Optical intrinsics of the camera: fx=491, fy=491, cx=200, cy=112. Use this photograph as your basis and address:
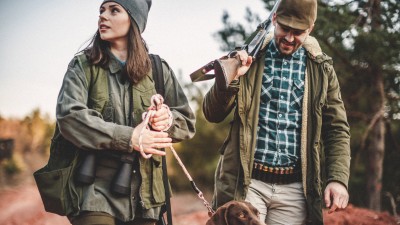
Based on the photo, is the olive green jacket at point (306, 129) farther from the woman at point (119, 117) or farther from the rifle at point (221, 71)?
the woman at point (119, 117)

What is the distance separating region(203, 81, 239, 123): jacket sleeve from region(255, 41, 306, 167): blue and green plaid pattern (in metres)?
0.23

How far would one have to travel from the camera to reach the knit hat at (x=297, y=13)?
3.30 m

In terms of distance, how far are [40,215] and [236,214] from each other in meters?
8.27

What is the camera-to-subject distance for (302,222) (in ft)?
11.1

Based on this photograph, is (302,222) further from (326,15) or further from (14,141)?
(14,141)

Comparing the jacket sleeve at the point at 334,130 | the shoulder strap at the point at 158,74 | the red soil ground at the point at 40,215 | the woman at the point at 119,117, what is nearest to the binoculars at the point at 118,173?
the woman at the point at 119,117

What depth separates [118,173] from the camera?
105 inches

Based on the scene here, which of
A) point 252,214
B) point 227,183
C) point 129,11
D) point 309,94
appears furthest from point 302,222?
point 129,11

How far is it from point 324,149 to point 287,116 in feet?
1.65

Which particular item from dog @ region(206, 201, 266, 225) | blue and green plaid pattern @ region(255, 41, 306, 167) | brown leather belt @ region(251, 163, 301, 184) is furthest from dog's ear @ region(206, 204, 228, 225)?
blue and green plaid pattern @ region(255, 41, 306, 167)

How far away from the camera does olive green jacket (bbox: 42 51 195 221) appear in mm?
2580

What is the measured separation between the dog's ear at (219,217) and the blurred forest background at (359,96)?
5.08 metres

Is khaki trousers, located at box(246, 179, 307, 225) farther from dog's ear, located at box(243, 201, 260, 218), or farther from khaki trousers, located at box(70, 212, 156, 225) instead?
khaki trousers, located at box(70, 212, 156, 225)

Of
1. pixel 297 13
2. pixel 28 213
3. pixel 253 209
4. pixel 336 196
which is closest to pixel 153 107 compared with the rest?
pixel 253 209
